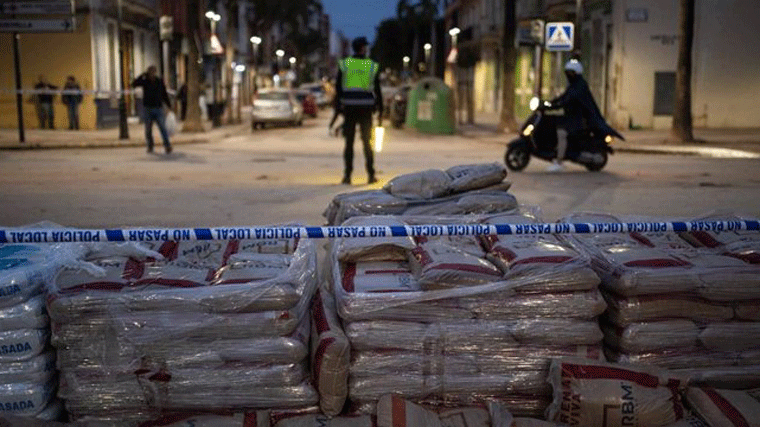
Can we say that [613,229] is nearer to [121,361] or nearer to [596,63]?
[121,361]

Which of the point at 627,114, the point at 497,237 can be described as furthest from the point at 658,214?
the point at 627,114

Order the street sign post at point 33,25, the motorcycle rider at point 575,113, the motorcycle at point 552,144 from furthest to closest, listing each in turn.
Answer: the street sign post at point 33,25 < the motorcycle at point 552,144 < the motorcycle rider at point 575,113

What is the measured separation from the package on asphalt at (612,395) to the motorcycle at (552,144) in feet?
37.1

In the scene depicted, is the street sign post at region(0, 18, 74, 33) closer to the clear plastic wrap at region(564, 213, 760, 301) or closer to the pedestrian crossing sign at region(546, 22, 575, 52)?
the pedestrian crossing sign at region(546, 22, 575, 52)

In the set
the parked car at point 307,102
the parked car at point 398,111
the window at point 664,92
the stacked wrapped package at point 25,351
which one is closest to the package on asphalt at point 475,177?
the stacked wrapped package at point 25,351

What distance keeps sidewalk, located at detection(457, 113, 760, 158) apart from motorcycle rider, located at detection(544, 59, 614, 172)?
5.31 m

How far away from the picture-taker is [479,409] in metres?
4.19

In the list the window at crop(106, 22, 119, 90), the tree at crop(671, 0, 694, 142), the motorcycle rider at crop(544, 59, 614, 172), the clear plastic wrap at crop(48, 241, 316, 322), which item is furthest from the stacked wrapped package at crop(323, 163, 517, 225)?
the window at crop(106, 22, 119, 90)

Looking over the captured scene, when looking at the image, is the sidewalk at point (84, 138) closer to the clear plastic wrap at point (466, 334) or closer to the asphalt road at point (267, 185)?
the asphalt road at point (267, 185)

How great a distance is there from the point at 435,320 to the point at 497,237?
2.90ft

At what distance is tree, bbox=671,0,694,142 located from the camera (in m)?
21.8

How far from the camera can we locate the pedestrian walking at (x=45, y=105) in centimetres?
2869

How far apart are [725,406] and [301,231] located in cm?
196


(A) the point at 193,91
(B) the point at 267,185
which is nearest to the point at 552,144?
(B) the point at 267,185
